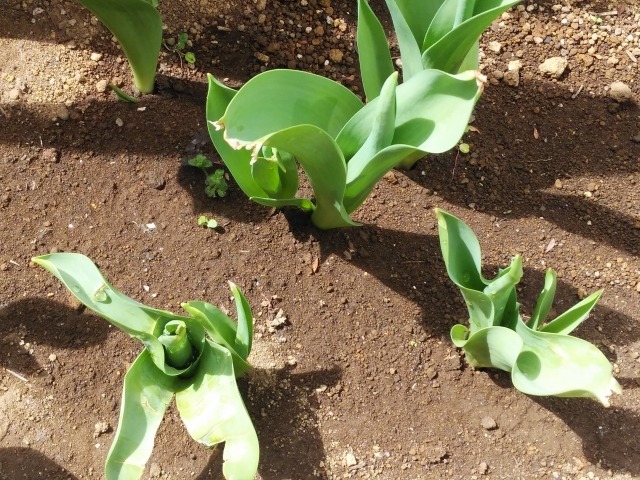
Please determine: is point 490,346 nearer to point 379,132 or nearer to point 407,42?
point 379,132

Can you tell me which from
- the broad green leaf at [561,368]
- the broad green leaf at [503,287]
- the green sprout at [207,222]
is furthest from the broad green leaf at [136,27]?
the broad green leaf at [561,368]

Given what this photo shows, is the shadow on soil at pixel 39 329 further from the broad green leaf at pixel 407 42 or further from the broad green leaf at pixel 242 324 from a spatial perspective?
the broad green leaf at pixel 407 42

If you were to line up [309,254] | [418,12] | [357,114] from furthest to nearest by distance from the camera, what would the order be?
[309,254] < [418,12] < [357,114]

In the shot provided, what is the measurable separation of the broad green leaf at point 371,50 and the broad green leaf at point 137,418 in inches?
32.4

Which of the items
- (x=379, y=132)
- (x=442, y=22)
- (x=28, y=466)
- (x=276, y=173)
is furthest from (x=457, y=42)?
(x=28, y=466)

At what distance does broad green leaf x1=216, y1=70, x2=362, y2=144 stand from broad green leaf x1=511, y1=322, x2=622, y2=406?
584 millimetres

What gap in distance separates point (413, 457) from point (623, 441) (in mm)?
502

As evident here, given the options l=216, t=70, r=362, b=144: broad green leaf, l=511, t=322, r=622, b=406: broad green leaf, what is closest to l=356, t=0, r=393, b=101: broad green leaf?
l=216, t=70, r=362, b=144: broad green leaf

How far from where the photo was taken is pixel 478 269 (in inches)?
53.2

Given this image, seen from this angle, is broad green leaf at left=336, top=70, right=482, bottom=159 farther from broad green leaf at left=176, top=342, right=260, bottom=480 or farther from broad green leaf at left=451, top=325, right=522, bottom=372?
broad green leaf at left=176, top=342, right=260, bottom=480

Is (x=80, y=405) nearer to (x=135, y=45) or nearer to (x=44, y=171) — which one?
(x=44, y=171)

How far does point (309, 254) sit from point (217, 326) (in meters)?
0.41

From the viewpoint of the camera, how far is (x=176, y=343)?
4.00ft

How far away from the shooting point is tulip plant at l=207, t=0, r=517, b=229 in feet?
3.65
